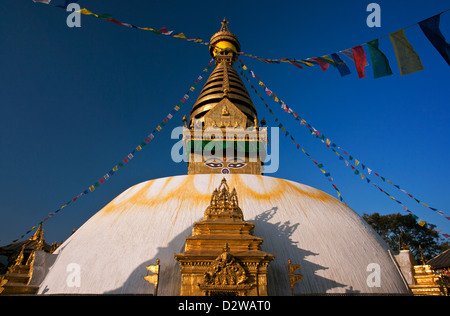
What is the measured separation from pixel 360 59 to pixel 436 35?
1839 mm

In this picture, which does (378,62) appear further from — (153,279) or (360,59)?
(153,279)

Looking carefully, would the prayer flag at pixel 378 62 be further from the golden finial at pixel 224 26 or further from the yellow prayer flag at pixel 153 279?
the golden finial at pixel 224 26

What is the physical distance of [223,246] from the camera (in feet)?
15.7

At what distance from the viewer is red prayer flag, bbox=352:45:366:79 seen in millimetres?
6257

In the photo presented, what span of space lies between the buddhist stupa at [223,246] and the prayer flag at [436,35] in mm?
4963

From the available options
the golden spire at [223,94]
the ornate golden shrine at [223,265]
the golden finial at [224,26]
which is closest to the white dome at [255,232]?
the ornate golden shrine at [223,265]

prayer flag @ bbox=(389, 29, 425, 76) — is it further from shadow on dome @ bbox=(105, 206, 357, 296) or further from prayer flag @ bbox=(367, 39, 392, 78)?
shadow on dome @ bbox=(105, 206, 357, 296)

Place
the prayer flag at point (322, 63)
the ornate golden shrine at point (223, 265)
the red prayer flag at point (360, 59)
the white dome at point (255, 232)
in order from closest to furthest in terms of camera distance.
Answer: the ornate golden shrine at point (223, 265)
the white dome at point (255, 232)
the red prayer flag at point (360, 59)
the prayer flag at point (322, 63)

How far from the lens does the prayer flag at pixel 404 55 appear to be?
16.1 ft

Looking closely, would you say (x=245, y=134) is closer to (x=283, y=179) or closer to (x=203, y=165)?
(x=203, y=165)

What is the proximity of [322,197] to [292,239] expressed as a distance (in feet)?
9.99

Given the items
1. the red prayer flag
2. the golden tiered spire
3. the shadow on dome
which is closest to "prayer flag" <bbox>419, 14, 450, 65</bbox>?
the red prayer flag

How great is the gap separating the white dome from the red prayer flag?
434 cm

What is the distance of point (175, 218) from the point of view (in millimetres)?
7203
